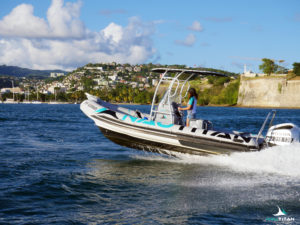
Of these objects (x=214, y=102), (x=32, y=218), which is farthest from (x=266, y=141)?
(x=214, y=102)

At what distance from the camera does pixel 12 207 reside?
606 cm

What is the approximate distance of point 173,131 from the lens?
383 inches

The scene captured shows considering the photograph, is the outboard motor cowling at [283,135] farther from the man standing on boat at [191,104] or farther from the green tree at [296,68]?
the green tree at [296,68]

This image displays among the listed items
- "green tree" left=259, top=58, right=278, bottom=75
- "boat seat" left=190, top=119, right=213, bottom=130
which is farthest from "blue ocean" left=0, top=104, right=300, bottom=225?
"green tree" left=259, top=58, right=278, bottom=75

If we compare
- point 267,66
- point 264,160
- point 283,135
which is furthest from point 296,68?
point 264,160

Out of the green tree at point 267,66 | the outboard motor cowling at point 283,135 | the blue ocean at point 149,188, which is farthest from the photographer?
the green tree at point 267,66

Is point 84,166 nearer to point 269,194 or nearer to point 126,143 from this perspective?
point 126,143

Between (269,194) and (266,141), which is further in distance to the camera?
(266,141)

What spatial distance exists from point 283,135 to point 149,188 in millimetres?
3910

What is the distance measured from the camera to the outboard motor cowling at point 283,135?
29.4 feet

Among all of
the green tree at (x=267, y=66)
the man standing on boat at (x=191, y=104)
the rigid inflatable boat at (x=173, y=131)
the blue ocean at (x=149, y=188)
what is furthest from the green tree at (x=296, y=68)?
the blue ocean at (x=149, y=188)

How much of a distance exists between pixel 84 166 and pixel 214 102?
10665cm

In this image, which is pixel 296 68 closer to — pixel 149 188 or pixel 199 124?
pixel 199 124

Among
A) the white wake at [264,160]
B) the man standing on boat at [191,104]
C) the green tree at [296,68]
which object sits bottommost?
the white wake at [264,160]
